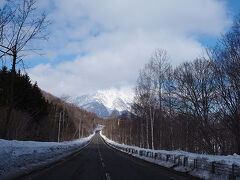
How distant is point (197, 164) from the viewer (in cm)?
1256

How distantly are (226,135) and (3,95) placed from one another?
3631 cm

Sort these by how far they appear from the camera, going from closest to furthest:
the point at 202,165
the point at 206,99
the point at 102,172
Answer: the point at 202,165 → the point at 102,172 → the point at 206,99

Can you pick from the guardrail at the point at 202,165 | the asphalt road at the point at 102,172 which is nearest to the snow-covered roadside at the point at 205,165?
the guardrail at the point at 202,165

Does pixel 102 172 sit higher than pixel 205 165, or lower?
lower

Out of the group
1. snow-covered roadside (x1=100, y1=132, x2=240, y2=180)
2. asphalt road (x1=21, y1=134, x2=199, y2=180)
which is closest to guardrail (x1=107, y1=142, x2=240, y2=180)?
snow-covered roadside (x1=100, y1=132, x2=240, y2=180)

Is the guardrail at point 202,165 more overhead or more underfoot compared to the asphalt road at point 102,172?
more overhead

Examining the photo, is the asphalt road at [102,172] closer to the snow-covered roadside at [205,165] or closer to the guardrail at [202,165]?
the snow-covered roadside at [205,165]

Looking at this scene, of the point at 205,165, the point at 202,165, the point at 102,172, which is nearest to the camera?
the point at 205,165

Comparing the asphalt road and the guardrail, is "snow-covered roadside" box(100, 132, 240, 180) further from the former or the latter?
the asphalt road

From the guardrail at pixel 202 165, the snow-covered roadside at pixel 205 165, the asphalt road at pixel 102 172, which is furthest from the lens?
the asphalt road at pixel 102 172

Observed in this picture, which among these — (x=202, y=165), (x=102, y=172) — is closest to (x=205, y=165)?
(x=202, y=165)

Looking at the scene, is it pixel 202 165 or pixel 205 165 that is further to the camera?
pixel 202 165

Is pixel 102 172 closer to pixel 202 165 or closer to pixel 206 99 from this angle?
pixel 202 165

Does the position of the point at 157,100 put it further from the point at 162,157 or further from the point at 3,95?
the point at 3,95
